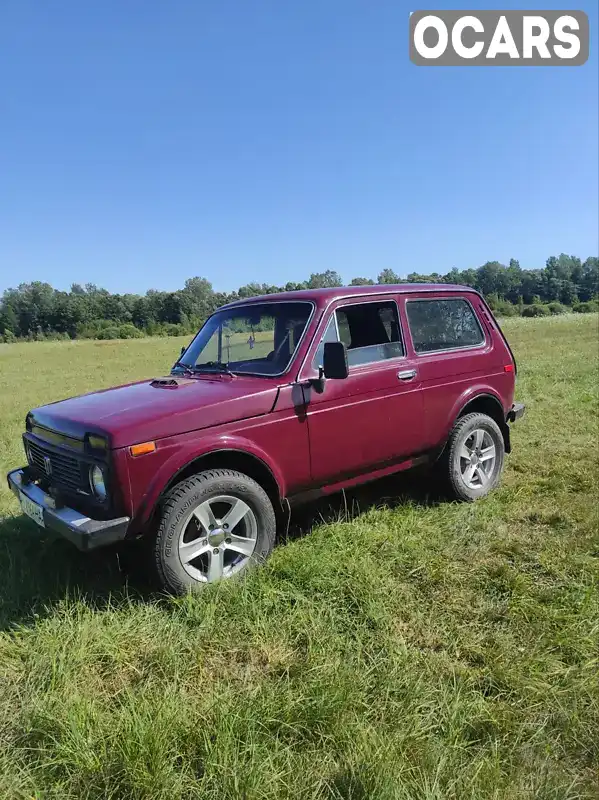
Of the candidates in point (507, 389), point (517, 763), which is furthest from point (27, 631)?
point (507, 389)

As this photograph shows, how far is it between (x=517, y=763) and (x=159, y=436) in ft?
7.62

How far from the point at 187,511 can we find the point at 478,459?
3.01 m

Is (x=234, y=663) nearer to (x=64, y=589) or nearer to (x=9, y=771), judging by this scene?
(x=9, y=771)

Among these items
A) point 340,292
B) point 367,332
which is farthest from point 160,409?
point 367,332

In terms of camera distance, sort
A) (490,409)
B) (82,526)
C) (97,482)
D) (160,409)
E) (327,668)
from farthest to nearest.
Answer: (490,409) → (160,409) → (97,482) → (82,526) → (327,668)

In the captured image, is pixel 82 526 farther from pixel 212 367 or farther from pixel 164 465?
pixel 212 367

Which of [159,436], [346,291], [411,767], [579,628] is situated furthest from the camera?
[346,291]

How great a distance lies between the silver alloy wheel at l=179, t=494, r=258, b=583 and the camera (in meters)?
3.24

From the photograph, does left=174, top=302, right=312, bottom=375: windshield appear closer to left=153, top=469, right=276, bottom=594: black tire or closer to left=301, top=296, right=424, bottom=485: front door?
left=301, top=296, right=424, bottom=485: front door

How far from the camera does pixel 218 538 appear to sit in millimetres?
3342

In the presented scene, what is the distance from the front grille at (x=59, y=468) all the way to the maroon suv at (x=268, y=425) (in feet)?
0.05

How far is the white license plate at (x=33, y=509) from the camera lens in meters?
3.30

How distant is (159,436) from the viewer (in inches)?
121

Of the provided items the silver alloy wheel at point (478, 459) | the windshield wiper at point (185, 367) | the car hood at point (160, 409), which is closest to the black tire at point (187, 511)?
the car hood at point (160, 409)
